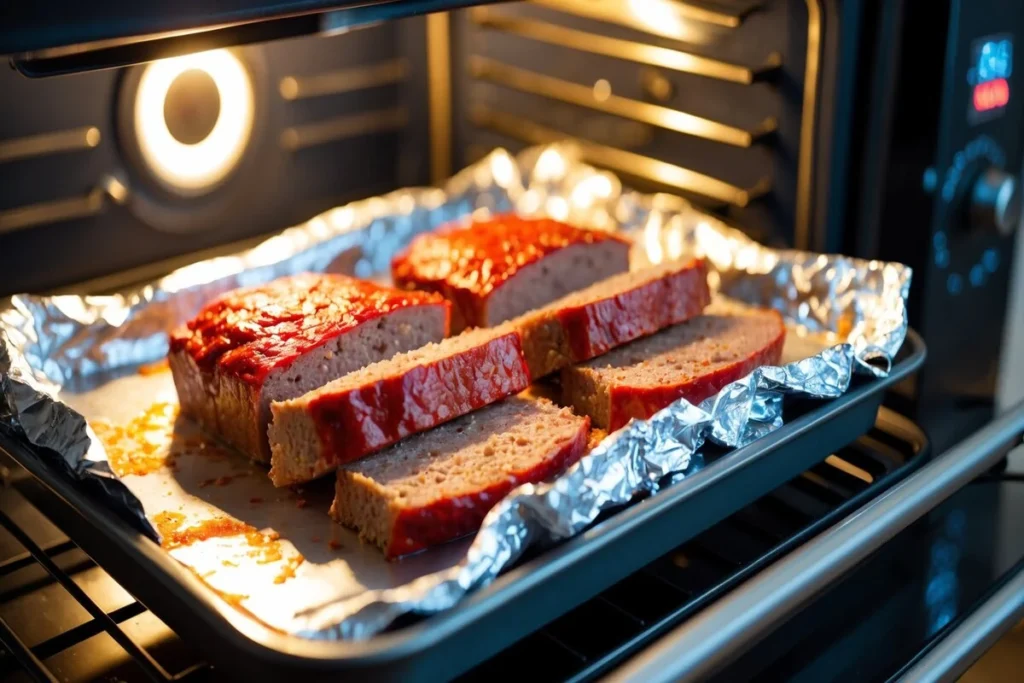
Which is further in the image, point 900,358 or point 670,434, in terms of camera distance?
point 900,358

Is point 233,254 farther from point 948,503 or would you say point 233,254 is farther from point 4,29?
point 948,503

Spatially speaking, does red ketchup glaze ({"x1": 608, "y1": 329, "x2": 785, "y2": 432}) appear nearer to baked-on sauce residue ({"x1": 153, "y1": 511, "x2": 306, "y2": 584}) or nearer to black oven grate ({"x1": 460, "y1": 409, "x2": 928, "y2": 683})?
black oven grate ({"x1": 460, "y1": 409, "x2": 928, "y2": 683})

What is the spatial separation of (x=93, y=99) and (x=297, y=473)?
2.41 ft

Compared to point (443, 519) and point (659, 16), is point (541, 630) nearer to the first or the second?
point (443, 519)

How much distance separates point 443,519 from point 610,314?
491 mm

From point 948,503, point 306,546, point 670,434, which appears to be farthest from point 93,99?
point 948,503

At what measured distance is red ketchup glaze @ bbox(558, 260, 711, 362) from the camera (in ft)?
5.07

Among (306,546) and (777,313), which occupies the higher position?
(777,313)

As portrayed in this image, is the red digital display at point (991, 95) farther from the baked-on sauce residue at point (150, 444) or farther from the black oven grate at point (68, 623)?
the black oven grate at point (68, 623)

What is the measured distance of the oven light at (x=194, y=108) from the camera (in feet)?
5.59

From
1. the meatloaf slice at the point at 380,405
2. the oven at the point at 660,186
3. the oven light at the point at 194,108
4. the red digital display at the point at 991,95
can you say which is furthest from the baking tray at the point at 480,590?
the oven light at the point at 194,108

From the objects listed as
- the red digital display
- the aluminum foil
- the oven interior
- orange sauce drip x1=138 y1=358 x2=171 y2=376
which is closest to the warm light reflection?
the oven interior

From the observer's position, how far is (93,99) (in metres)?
1.65

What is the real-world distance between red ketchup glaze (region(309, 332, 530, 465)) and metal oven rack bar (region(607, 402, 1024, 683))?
46 cm
